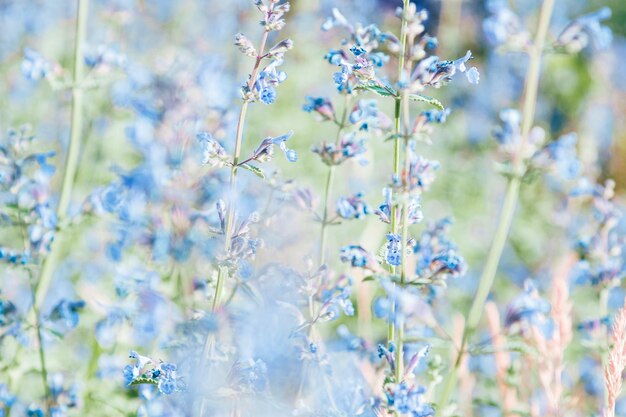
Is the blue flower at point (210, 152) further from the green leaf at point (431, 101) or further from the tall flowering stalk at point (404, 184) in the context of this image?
the green leaf at point (431, 101)

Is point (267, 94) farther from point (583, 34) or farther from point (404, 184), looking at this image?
point (583, 34)

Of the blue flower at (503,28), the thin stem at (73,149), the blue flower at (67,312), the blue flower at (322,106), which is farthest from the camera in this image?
the thin stem at (73,149)

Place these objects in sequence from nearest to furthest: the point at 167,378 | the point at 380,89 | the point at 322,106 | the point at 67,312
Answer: the point at 167,378 → the point at 380,89 → the point at 322,106 → the point at 67,312

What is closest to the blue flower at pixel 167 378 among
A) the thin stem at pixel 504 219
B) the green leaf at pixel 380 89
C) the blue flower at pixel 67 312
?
the thin stem at pixel 504 219

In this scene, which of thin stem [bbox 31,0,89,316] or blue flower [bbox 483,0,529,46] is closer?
blue flower [bbox 483,0,529,46]

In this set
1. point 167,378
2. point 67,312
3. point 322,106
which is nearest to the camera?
point 167,378

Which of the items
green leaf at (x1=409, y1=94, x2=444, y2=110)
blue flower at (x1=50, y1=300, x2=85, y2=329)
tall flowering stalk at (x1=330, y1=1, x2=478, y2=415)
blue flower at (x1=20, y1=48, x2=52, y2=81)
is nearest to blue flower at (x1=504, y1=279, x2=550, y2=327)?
tall flowering stalk at (x1=330, y1=1, x2=478, y2=415)

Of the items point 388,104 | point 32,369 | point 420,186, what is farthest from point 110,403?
point 388,104

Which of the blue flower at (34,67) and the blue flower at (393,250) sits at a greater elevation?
the blue flower at (34,67)

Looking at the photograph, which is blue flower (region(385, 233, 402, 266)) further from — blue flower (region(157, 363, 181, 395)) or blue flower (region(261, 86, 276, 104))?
blue flower (region(157, 363, 181, 395))

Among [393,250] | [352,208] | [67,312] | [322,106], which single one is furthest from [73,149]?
[393,250]

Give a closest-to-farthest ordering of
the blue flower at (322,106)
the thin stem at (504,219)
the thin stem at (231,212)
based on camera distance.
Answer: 1. the thin stem at (231,212)
2. the thin stem at (504,219)
3. the blue flower at (322,106)

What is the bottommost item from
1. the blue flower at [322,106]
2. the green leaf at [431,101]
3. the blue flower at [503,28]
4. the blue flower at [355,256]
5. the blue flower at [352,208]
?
the blue flower at [355,256]
